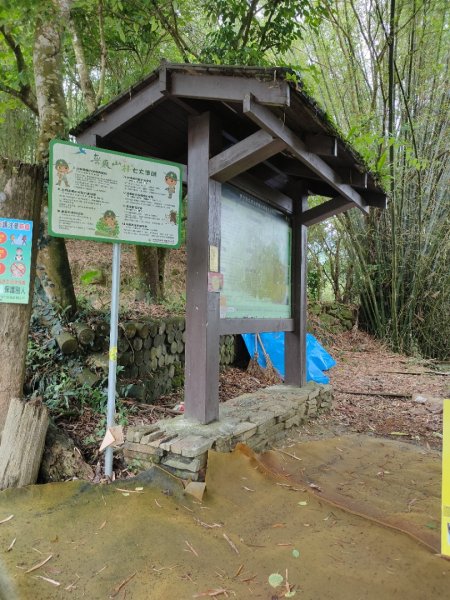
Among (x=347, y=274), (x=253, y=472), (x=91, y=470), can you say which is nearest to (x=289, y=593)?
(x=253, y=472)

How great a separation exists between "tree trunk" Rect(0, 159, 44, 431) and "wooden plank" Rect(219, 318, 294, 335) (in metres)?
1.33

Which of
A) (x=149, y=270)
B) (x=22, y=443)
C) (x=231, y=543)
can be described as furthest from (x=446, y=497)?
(x=149, y=270)

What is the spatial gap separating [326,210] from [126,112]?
2.23 metres

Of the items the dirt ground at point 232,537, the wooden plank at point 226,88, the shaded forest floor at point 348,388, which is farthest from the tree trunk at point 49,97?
the dirt ground at point 232,537

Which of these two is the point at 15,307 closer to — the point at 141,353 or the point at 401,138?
the point at 141,353

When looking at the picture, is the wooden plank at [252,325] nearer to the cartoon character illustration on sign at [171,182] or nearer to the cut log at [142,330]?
the cartoon character illustration on sign at [171,182]

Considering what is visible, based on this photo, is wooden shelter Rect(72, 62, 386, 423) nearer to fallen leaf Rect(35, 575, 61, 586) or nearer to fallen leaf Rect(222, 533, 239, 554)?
fallen leaf Rect(222, 533, 239, 554)

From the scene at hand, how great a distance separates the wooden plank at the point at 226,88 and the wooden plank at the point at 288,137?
8 cm

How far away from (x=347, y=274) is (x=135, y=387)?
26.0 feet

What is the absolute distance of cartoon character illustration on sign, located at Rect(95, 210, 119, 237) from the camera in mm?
2391

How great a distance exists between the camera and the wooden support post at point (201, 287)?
275 centimetres

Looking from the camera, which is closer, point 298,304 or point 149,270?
point 298,304

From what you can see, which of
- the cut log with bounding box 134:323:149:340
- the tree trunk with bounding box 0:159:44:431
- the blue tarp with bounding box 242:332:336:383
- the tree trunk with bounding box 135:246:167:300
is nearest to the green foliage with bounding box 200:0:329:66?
the tree trunk with bounding box 135:246:167:300

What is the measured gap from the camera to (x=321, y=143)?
2.86 metres
